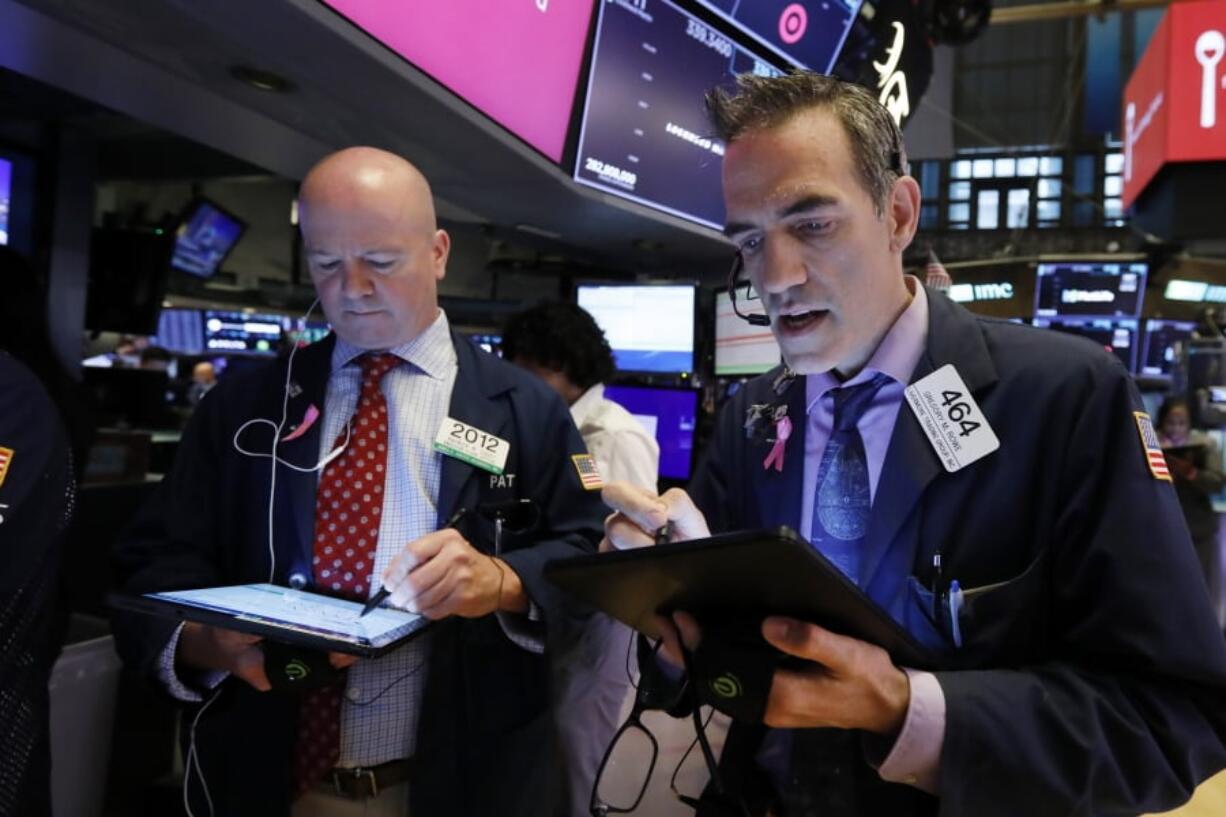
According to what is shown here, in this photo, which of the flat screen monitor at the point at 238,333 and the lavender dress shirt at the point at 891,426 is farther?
the flat screen monitor at the point at 238,333

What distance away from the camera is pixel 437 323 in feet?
5.72

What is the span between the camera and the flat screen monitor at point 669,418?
3598mm

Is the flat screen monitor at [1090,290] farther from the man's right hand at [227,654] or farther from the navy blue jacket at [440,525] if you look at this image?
the man's right hand at [227,654]

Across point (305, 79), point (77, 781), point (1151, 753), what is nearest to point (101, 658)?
point (77, 781)

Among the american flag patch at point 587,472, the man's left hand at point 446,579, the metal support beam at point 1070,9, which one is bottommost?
the man's left hand at point 446,579

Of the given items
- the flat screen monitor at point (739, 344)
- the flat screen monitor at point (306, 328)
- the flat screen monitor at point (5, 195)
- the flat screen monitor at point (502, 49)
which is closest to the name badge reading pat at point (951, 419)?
the flat screen monitor at point (502, 49)

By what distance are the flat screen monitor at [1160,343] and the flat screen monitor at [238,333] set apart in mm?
9299

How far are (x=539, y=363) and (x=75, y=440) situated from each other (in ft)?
4.50

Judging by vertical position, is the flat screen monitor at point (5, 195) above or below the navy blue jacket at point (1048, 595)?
above

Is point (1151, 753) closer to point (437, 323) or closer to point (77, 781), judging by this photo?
point (437, 323)

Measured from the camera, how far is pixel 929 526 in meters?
1.09

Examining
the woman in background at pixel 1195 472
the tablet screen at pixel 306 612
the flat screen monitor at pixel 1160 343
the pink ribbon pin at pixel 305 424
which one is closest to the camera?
the tablet screen at pixel 306 612

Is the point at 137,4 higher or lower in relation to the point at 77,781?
higher

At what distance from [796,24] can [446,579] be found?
310 cm
